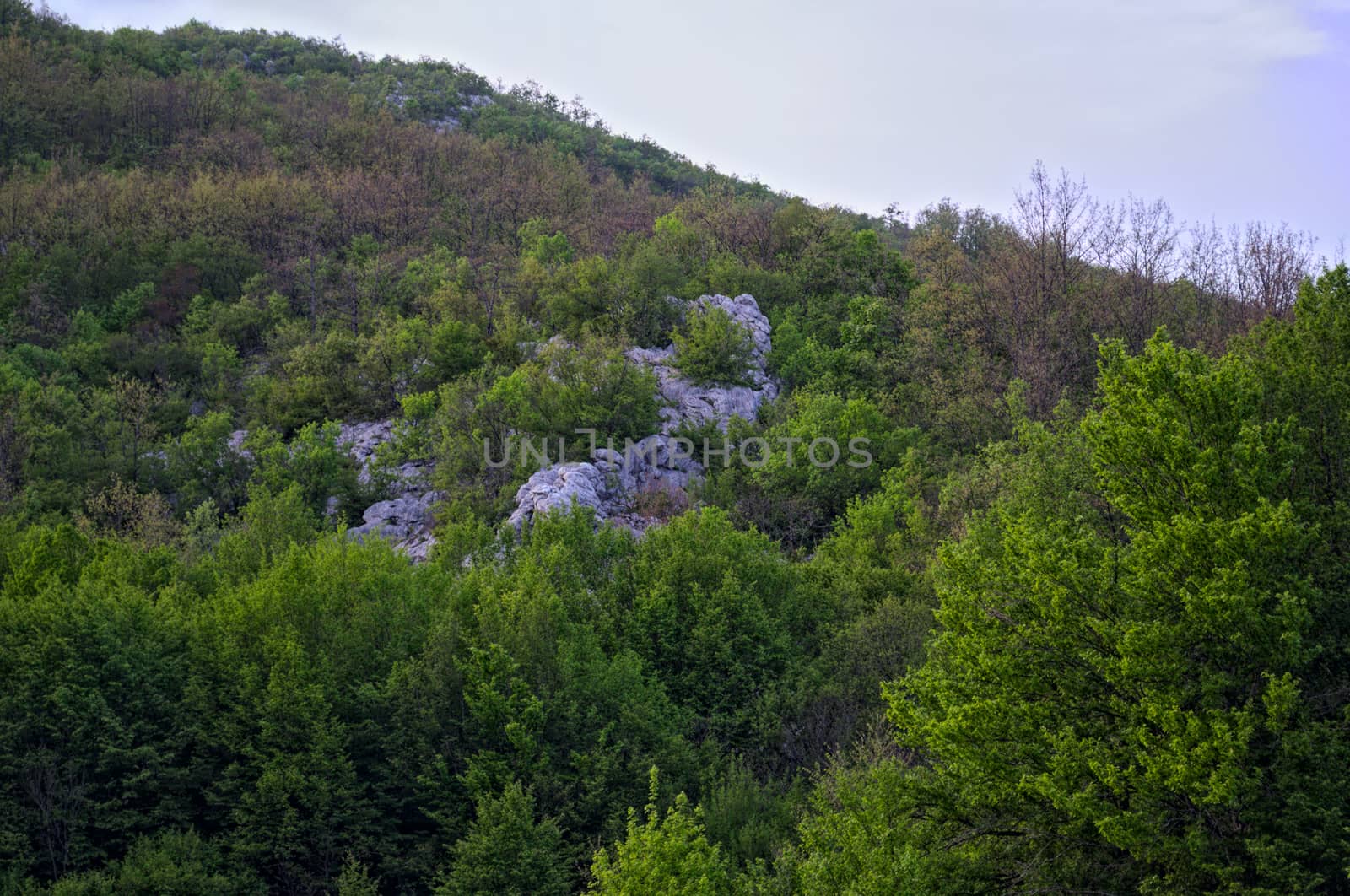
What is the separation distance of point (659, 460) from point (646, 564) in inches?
417

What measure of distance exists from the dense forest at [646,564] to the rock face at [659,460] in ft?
3.15

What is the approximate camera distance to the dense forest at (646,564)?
1722 cm

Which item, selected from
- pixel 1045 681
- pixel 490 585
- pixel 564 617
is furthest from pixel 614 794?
pixel 1045 681

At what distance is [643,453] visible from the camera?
142ft

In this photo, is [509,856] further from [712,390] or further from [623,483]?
[712,390]

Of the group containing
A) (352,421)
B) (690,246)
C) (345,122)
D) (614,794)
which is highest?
(345,122)

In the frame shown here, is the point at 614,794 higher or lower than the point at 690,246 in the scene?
lower

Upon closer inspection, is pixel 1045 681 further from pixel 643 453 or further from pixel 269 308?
pixel 269 308

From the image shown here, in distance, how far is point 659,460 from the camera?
4356 centimetres

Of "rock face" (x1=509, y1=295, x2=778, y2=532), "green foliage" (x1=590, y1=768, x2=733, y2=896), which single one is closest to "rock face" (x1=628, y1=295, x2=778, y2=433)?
"rock face" (x1=509, y1=295, x2=778, y2=532)

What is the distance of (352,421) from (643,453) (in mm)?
15502
